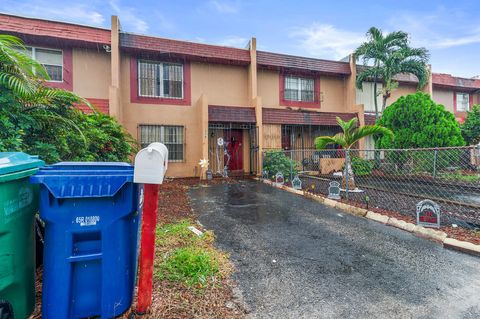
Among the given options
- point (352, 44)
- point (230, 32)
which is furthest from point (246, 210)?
point (352, 44)

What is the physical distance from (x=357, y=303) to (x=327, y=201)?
4469 millimetres

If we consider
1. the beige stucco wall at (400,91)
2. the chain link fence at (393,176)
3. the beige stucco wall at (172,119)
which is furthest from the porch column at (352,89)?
the beige stucco wall at (172,119)

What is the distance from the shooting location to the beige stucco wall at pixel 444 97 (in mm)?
18891

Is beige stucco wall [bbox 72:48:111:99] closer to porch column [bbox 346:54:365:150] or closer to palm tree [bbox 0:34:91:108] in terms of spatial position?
palm tree [bbox 0:34:91:108]

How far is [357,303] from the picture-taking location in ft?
7.67

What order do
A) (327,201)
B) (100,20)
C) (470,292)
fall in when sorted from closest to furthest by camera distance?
(470,292), (327,201), (100,20)

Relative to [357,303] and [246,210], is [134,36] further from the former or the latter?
[357,303]

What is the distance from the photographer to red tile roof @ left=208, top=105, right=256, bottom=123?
467 inches

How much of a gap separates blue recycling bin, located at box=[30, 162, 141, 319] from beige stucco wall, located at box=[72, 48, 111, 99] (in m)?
11.5

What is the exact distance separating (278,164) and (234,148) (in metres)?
3.35

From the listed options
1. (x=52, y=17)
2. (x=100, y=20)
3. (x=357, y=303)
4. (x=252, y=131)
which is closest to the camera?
(x=357, y=303)

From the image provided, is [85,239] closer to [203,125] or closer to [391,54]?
[203,125]

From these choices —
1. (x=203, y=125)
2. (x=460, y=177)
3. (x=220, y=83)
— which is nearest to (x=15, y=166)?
(x=203, y=125)

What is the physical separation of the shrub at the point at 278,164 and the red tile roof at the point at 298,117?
6.51 ft
